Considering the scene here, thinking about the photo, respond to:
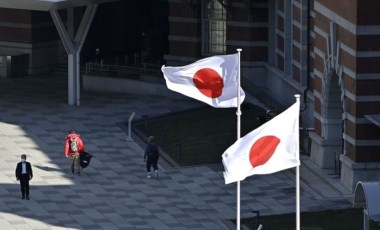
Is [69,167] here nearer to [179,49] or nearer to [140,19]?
[179,49]

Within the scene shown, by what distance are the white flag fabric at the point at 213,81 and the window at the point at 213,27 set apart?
93.9ft

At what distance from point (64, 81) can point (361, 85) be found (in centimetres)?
2505

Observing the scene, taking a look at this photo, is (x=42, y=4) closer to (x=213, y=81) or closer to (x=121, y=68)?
(x=121, y=68)

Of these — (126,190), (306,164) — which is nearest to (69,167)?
(126,190)

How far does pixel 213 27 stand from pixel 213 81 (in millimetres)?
29707

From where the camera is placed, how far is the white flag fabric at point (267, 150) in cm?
3719

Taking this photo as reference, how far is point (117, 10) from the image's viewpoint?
79.2 meters

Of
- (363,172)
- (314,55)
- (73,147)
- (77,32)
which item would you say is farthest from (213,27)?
(363,172)

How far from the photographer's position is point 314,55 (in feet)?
189

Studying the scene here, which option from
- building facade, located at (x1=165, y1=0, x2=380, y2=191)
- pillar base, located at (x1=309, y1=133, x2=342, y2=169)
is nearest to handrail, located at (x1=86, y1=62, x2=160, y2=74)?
building facade, located at (x1=165, y1=0, x2=380, y2=191)

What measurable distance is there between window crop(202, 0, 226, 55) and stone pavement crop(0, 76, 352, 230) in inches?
290

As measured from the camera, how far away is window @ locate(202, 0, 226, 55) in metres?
70.4

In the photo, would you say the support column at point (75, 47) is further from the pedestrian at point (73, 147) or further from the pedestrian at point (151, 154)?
the pedestrian at point (151, 154)

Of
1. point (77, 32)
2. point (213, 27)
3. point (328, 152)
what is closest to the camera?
point (328, 152)
